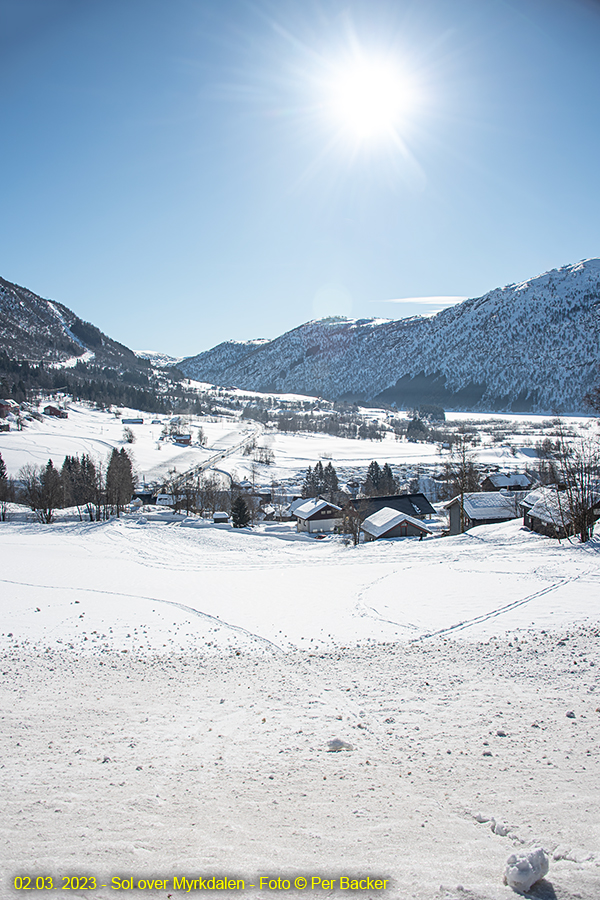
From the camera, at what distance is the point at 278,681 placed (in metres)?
8.88

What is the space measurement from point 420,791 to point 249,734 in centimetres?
268

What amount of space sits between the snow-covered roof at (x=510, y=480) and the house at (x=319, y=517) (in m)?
24.6

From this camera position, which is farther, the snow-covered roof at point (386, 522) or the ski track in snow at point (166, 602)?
the snow-covered roof at point (386, 522)

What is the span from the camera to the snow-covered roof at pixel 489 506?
4262 cm

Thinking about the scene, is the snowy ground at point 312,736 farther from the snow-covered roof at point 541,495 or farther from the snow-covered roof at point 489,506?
the snow-covered roof at point 489,506

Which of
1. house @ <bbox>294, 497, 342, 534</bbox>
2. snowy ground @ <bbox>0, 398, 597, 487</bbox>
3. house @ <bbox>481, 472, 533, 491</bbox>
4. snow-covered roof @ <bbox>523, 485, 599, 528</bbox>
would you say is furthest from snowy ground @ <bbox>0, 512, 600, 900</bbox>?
snowy ground @ <bbox>0, 398, 597, 487</bbox>

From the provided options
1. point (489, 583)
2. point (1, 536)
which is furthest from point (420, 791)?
point (1, 536)

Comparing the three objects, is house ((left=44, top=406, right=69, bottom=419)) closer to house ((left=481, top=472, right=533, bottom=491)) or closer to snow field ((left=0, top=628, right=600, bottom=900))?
→ house ((left=481, top=472, right=533, bottom=491))

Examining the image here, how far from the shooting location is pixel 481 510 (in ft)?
141

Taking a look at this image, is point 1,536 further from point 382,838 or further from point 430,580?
point 382,838

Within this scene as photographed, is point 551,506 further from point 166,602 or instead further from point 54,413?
point 54,413

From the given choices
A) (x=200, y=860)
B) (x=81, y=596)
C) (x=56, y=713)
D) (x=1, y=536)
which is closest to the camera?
(x=200, y=860)

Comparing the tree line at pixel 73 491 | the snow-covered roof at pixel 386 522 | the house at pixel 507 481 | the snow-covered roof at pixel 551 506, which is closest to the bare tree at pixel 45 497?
the tree line at pixel 73 491

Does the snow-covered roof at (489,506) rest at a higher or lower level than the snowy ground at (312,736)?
lower
